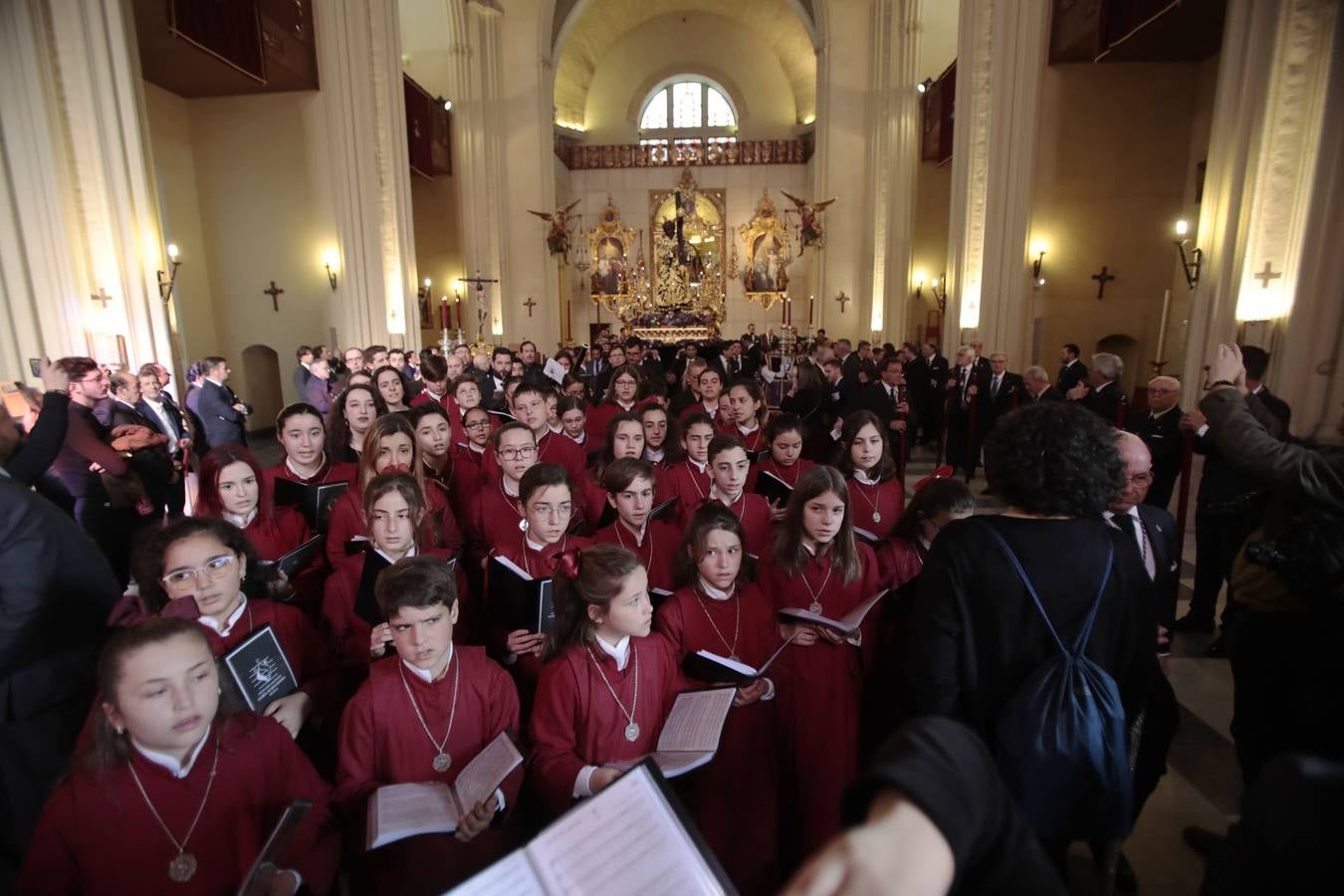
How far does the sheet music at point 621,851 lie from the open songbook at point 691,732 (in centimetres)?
76

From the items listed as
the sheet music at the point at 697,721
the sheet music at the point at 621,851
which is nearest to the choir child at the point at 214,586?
the sheet music at the point at 697,721

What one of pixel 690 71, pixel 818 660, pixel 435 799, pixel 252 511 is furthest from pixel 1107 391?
pixel 690 71

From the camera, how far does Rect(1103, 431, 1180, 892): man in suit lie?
2.31 m

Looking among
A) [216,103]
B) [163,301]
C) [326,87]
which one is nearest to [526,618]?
[163,301]

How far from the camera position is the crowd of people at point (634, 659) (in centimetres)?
161

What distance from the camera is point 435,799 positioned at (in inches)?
72.3

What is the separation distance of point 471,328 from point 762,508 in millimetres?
16791

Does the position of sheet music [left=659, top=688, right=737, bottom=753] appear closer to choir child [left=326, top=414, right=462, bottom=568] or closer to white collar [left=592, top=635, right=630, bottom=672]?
white collar [left=592, top=635, right=630, bottom=672]

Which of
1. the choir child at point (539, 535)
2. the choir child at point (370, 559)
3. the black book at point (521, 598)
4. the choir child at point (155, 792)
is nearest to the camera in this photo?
the choir child at point (155, 792)

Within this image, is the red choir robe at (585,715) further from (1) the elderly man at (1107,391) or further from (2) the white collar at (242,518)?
(1) the elderly man at (1107,391)

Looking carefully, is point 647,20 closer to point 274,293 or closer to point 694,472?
point 274,293

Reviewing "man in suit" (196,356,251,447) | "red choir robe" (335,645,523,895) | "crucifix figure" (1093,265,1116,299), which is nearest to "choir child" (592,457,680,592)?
"red choir robe" (335,645,523,895)

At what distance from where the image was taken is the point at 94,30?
7.02 meters

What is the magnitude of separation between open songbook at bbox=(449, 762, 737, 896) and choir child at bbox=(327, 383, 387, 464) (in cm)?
409
